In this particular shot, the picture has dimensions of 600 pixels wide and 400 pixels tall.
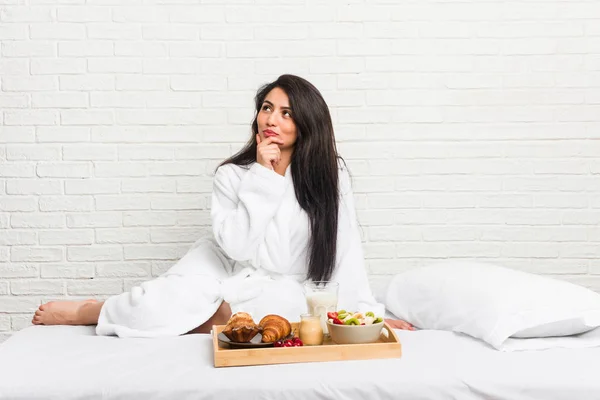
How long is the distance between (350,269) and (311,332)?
2.30 ft

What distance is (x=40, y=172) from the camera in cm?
338

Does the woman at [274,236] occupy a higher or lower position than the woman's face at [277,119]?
lower

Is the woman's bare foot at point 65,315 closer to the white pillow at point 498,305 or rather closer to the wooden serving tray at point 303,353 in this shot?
the wooden serving tray at point 303,353

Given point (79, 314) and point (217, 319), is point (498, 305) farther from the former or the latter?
point (79, 314)

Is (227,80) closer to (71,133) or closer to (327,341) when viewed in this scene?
(71,133)

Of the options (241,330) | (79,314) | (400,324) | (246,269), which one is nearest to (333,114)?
(246,269)

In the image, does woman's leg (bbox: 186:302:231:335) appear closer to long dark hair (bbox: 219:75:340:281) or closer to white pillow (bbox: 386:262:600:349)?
long dark hair (bbox: 219:75:340:281)

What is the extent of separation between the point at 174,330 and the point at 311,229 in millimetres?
644

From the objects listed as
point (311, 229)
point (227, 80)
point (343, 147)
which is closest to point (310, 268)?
point (311, 229)

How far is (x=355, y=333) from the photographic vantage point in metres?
2.09

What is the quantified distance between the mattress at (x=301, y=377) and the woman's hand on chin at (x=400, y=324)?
17.5 inches

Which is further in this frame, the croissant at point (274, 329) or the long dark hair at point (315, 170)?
the long dark hair at point (315, 170)

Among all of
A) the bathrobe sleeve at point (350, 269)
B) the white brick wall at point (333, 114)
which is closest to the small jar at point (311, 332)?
the bathrobe sleeve at point (350, 269)

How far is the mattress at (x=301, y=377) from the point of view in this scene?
184 cm
